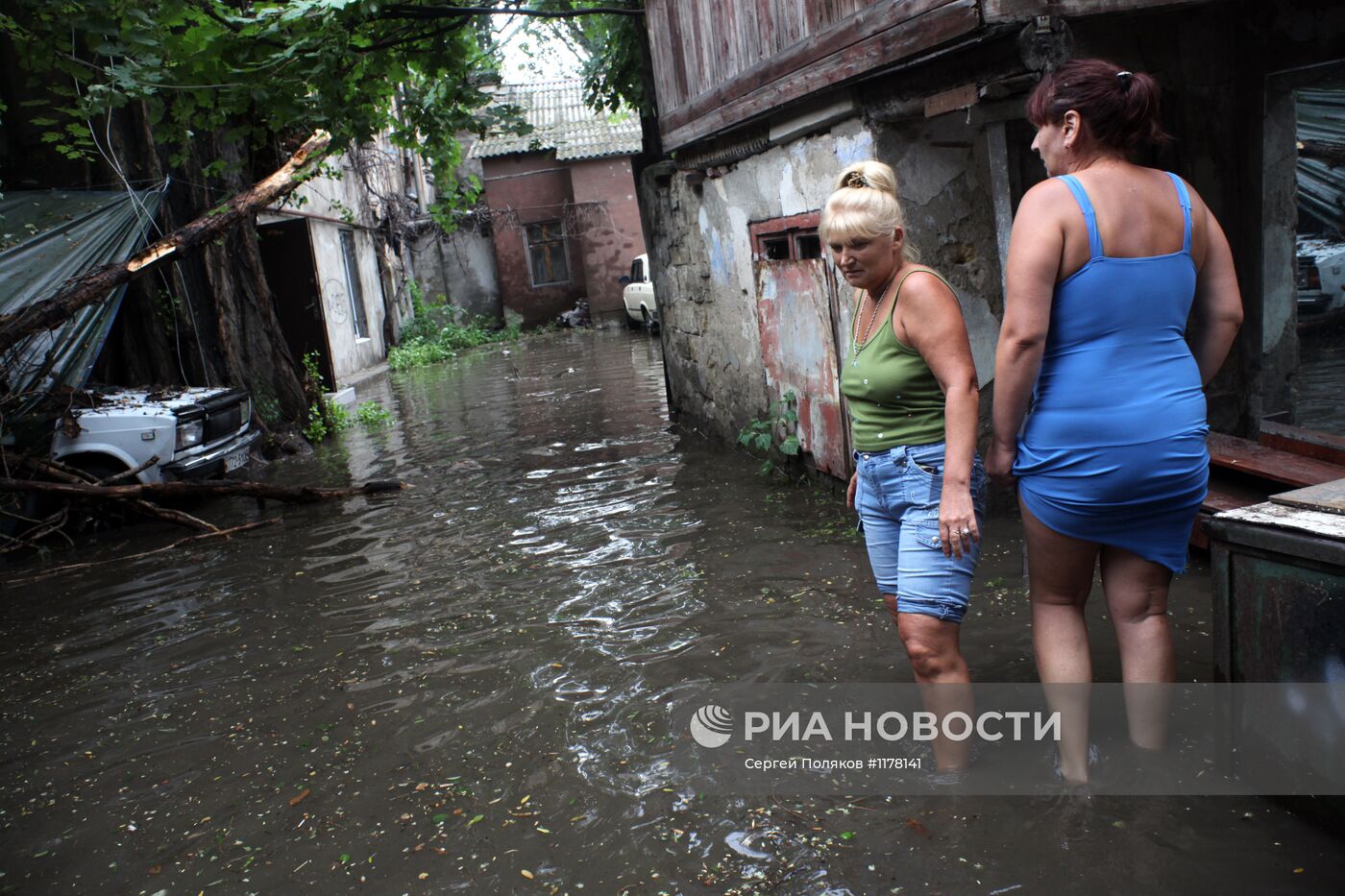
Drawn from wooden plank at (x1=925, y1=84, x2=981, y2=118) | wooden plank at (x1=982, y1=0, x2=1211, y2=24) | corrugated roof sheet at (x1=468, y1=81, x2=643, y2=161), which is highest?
corrugated roof sheet at (x1=468, y1=81, x2=643, y2=161)

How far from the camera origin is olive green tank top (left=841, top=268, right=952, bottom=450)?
105 inches

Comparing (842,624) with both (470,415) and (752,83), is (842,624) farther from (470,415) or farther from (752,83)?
(470,415)

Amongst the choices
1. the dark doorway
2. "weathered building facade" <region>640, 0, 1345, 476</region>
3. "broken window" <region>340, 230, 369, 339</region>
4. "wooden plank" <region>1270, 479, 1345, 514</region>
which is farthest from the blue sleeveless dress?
"broken window" <region>340, 230, 369, 339</region>

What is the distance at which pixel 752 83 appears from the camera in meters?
6.25

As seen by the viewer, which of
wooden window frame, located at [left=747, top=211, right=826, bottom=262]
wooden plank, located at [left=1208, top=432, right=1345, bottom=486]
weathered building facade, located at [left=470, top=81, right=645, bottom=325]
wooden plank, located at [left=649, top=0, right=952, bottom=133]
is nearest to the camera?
wooden plank, located at [left=1208, top=432, right=1345, bottom=486]

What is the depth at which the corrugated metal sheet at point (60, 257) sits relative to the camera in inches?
308

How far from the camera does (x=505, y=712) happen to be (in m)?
3.78

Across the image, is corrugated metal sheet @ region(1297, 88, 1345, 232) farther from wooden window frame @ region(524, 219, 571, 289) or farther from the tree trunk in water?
wooden window frame @ region(524, 219, 571, 289)

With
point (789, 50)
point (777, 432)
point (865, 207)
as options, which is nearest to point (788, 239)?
point (789, 50)

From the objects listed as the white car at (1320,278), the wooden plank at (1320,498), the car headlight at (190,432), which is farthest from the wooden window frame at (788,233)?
the car headlight at (190,432)

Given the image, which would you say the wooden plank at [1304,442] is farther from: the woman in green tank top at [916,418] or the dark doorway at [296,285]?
the dark doorway at [296,285]

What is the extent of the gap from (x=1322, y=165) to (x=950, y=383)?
390cm

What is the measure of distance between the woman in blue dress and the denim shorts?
0.20 meters

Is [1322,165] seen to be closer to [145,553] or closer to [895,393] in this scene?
[895,393]
